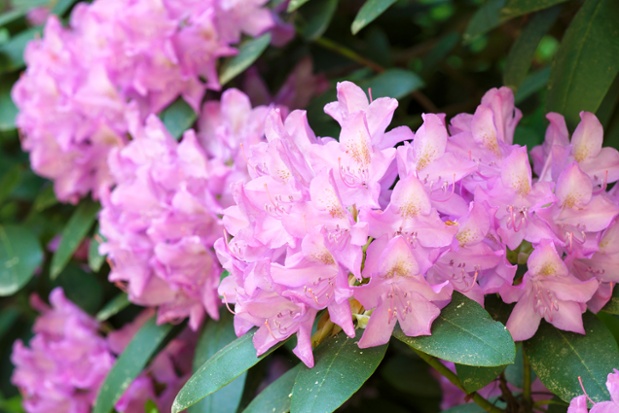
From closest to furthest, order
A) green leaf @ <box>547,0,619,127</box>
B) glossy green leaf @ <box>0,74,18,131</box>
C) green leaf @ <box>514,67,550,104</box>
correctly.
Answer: green leaf @ <box>547,0,619,127</box>, green leaf @ <box>514,67,550,104</box>, glossy green leaf @ <box>0,74,18,131</box>

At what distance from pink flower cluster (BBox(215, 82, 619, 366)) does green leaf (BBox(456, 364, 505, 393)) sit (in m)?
0.05

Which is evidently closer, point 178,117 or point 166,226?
point 166,226

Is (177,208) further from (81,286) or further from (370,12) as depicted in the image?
(81,286)

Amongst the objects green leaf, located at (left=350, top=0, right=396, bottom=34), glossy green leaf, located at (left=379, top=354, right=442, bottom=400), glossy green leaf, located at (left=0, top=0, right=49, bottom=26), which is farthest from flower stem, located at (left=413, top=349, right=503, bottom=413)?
glossy green leaf, located at (left=0, top=0, right=49, bottom=26)

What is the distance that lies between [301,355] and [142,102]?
24.1 inches

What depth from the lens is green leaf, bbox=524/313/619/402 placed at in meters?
0.73

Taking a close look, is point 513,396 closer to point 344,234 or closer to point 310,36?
point 344,234

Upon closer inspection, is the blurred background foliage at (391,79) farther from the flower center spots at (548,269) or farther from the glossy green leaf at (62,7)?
the flower center spots at (548,269)

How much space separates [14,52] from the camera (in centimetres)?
151

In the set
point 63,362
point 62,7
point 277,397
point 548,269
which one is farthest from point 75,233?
point 548,269

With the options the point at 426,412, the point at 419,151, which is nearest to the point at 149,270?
Answer: the point at 419,151

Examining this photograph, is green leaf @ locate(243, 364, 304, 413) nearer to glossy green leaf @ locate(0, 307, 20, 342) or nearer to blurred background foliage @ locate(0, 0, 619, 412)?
blurred background foliage @ locate(0, 0, 619, 412)

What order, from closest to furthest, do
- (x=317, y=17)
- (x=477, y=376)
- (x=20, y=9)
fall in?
1. (x=477, y=376)
2. (x=317, y=17)
3. (x=20, y=9)

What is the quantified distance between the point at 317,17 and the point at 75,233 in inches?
→ 21.2
